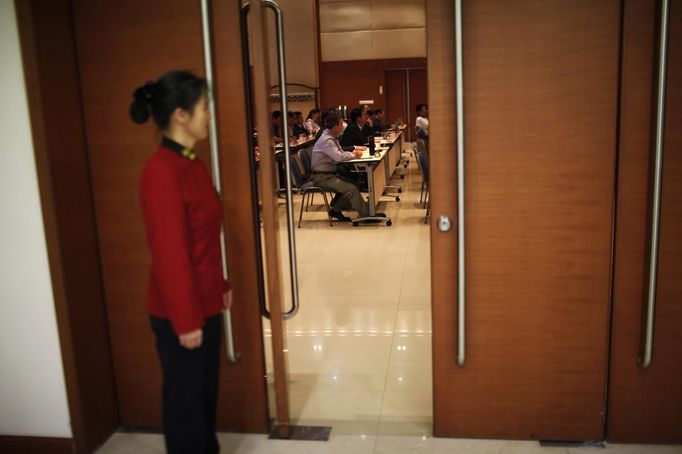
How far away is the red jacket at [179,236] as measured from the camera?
1995mm

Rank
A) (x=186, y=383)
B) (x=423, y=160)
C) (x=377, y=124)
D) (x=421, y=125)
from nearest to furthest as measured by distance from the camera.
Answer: (x=186, y=383) → (x=423, y=160) → (x=421, y=125) → (x=377, y=124)

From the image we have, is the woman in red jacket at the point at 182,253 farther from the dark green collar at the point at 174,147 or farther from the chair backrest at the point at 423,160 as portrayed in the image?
the chair backrest at the point at 423,160

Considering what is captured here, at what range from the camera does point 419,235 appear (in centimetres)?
664


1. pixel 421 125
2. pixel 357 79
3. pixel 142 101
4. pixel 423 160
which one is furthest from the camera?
pixel 357 79

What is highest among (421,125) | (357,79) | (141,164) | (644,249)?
Result: (357,79)

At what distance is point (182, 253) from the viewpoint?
2.01 metres

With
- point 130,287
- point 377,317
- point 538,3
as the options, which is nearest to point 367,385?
point 377,317

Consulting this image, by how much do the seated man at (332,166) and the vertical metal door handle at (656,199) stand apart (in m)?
4.87

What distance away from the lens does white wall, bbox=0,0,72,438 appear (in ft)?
8.16

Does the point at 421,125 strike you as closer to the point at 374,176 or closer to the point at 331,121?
the point at 374,176

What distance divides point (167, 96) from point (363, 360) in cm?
210

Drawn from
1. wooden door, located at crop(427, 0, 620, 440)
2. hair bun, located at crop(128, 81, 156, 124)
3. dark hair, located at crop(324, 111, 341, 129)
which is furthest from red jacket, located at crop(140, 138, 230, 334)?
dark hair, located at crop(324, 111, 341, 129)

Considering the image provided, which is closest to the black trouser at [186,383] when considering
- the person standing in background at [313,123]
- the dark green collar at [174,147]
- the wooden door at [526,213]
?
the dark green collar at [174,147]

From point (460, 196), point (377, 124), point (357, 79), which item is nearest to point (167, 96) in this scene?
point (460, 196)
